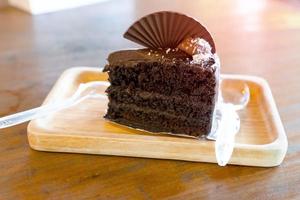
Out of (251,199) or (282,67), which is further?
(282,67)

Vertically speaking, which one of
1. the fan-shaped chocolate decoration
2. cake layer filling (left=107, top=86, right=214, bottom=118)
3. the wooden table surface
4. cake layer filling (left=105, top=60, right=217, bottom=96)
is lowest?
the wooden table surface

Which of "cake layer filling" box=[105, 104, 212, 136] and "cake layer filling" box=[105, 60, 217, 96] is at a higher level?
"cake layer filling" box=[105, 60, 217, 96]

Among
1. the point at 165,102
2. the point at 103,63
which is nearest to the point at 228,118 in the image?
the point at 165,102

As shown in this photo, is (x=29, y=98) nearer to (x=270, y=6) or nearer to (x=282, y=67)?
(x=282, y=67)

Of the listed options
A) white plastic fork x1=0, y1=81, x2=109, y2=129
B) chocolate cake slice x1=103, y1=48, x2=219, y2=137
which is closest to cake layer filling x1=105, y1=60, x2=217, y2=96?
chocolate cake slice x1=103, y1=48, x2=219, y2=137

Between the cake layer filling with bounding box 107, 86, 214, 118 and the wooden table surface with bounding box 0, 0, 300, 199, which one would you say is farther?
the cake layer filling with bounding box 107, 86, 214, 118

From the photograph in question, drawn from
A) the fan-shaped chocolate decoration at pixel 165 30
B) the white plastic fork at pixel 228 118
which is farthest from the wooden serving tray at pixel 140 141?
the fan-shaped chocolate decoration at pixel 165 30

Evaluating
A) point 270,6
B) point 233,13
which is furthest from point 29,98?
point 270,6

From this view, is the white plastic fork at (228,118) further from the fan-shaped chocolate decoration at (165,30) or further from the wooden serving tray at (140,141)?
the fan-shaped chocolate decoration at (165,30)

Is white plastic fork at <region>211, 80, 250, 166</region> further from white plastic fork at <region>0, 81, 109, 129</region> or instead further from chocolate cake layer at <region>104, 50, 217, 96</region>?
white plastic fork at <region>0, 81, 109, 129</region>
